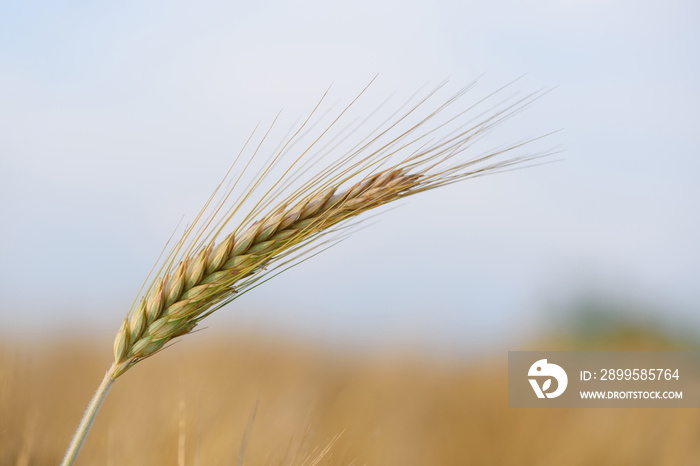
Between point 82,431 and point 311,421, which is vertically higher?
point 82,431

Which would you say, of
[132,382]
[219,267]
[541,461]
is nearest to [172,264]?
[219,267]

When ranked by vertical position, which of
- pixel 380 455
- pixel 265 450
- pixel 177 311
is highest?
pixel 177 311

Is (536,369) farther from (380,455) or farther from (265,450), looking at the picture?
(265,450)

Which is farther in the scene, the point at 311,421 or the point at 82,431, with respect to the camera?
the point at 311,421

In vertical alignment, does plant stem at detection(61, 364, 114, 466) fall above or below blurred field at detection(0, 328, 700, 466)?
above

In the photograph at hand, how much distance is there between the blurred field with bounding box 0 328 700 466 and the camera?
238 cm

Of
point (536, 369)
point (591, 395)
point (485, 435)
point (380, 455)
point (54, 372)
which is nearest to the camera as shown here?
point (380, 455)

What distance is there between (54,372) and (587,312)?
6.30 m

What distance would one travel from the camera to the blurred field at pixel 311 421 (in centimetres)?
238

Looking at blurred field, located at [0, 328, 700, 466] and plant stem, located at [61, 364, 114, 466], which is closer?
plant stem, located at [61, 364, 114, 466]

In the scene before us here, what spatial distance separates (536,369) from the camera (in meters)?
3.62

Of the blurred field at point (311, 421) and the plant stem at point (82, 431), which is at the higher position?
the plant stem at point (82, 431)

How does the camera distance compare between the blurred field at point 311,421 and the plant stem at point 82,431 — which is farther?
the blurred field at point 311,421

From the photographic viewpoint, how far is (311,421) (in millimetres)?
2596
